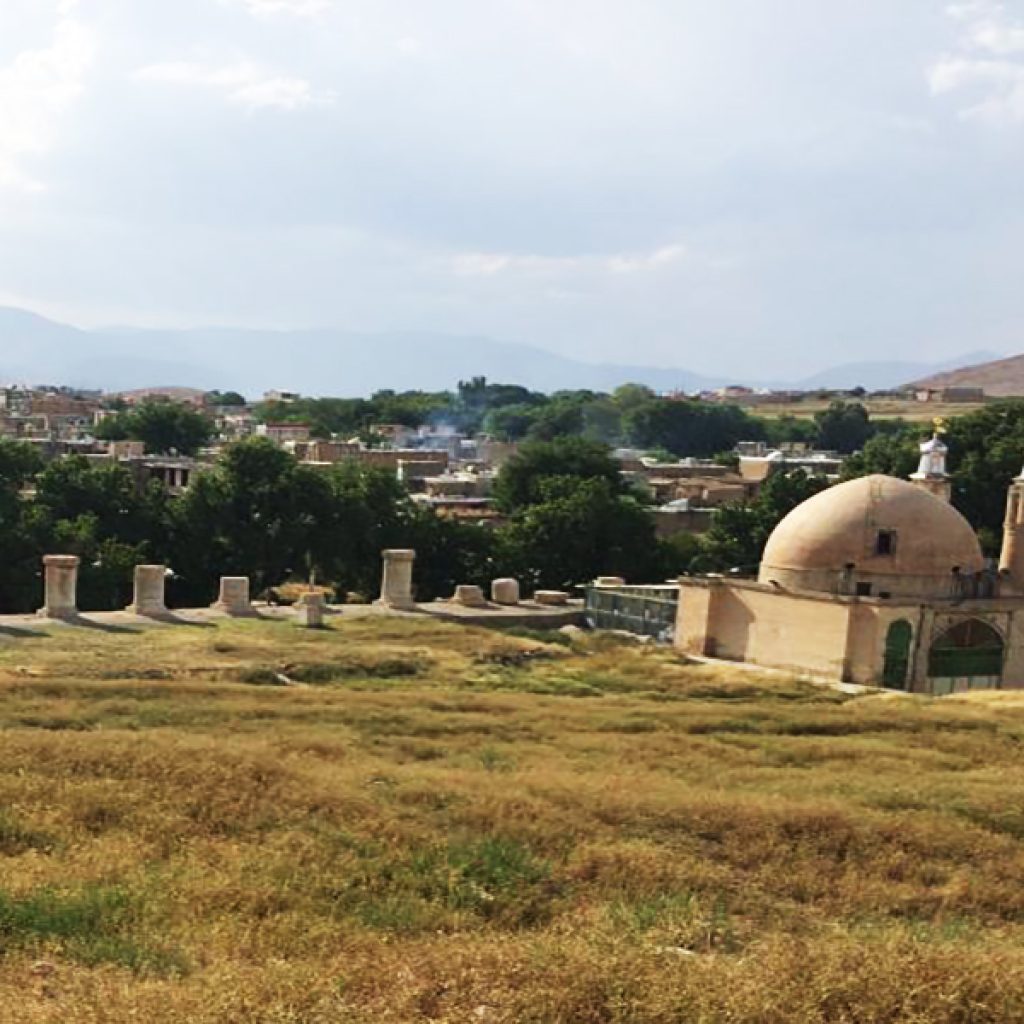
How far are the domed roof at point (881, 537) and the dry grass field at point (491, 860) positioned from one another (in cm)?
1040

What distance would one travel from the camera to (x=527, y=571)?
4047cm

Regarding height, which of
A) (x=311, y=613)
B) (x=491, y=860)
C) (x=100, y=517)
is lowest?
(x=311, y=613)

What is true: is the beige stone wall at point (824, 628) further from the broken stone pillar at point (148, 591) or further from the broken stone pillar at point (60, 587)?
the broken stone pillar at point (60, 587)

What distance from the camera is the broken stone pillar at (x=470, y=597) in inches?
1385

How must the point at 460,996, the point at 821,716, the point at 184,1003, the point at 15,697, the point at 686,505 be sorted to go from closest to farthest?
the point at 184,1003
the point at 460,996
the point at 15,697
the point at 821,716
the point at 686,505

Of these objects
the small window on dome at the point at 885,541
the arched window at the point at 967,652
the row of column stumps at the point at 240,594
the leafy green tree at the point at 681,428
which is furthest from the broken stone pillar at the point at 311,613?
the leafy green tree at the point at 681,428

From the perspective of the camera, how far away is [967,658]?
98.3 feet

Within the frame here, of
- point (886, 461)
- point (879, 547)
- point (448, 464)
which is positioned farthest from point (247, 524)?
point (448, 464)

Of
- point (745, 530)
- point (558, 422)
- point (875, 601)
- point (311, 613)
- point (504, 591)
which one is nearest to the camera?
point (875, 601)

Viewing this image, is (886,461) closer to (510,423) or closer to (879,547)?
(879,547)

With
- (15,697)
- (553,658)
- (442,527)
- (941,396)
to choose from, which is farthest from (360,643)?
(941,396)

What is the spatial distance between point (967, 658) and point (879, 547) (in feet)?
10.4

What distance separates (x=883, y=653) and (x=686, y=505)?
113ft

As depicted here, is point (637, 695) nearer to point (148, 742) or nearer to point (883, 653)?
point (883, 653)
